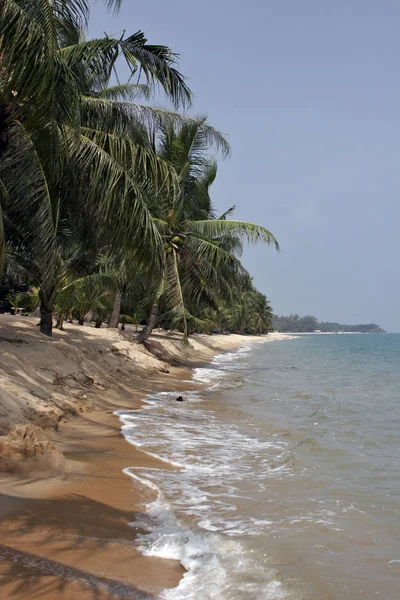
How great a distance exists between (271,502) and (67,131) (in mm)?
6551

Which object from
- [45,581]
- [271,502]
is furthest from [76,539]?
[271,502]

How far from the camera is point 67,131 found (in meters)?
8.00

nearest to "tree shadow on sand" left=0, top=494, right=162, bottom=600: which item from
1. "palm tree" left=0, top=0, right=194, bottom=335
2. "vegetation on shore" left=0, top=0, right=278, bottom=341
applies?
"vegetation on shore" left=0, top=0, right=278, bottom=341

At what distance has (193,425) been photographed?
8.24 metres

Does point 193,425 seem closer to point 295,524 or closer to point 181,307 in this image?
point 295,524

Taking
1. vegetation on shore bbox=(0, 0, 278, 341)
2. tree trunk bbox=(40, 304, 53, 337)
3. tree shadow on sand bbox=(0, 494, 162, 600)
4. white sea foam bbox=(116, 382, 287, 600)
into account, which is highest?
vegetation on shore bbox=(0, 0, 278, 341)

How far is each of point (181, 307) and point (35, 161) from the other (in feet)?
29.7

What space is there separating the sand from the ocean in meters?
0.23

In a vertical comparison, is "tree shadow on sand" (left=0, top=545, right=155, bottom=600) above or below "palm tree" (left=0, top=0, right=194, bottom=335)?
below

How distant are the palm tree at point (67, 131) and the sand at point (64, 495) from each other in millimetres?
2166

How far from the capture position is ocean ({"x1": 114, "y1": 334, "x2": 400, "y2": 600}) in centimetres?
311

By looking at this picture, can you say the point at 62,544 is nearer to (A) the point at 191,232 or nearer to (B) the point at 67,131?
(B) the point at 67,131

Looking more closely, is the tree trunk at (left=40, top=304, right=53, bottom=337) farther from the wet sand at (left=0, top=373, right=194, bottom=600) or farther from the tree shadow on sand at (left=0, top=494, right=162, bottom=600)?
the tree shadow on sand at (left=0, top=494, right=162, bottom=600)

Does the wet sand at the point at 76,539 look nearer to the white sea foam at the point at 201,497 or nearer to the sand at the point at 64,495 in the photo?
the sand at the point at 64,495
